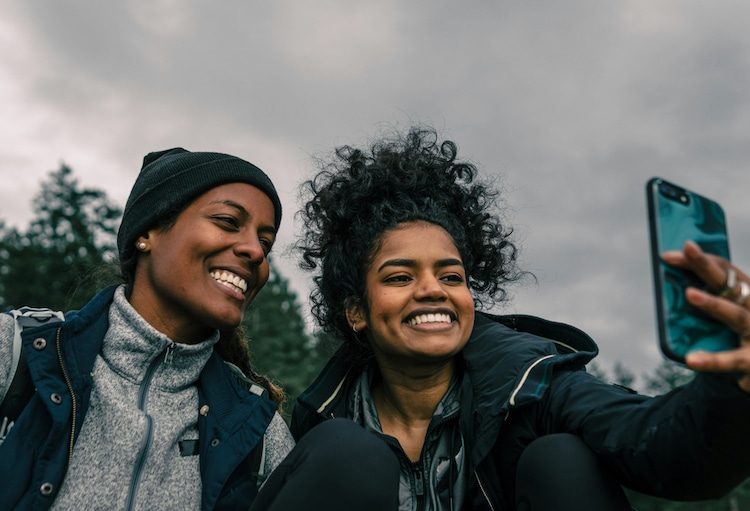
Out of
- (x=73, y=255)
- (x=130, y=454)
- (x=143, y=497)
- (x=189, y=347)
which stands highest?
(x=73, y=255)

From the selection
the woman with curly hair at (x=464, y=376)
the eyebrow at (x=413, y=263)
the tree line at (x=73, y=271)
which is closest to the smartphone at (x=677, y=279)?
the woman with curly hair at (x=464, y=376)

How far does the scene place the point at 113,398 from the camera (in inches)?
129

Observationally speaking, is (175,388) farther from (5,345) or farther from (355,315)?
(355,315)

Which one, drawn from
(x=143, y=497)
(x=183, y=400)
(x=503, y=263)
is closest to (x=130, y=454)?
(x=143, y=497)

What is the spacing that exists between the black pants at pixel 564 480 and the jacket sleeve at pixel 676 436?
12 cm

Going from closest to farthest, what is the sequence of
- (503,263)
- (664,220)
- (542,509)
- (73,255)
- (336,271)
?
(664,220)
(542,509)
(336,271)
(503,263)
(73,255)

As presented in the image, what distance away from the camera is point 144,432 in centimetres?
325

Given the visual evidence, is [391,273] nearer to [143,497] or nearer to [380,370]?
[380,370]

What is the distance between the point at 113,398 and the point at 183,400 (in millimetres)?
420

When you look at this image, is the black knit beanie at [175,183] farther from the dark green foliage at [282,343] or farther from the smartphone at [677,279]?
the dark green foliage at [282,343]

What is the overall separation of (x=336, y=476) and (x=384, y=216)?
2.30m

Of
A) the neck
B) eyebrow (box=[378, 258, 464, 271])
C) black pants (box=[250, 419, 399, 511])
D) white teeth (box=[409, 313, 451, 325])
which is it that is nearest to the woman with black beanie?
black pants (box=[250, 419, 399, 511])

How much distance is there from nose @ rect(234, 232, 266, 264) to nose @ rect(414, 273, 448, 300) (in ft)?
3.28

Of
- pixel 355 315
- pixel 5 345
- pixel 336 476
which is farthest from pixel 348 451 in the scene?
pixel 355 315
